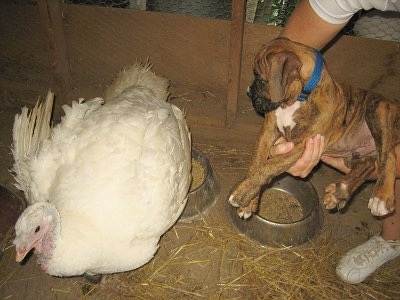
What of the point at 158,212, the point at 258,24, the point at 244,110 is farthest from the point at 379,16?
the point at 158,212

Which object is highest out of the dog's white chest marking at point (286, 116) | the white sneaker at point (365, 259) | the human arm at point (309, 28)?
the human arm at point (309, 28)

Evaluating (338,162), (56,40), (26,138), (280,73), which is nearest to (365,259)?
(338,162)

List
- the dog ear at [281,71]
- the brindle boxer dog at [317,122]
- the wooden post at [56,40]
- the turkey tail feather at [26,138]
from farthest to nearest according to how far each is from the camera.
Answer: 1. the wooden post at [56,40]
2. the turkey tail feather at [26,138]
3. the brindle boxer dog at [317,122]
4. the dog ear at [281,71]

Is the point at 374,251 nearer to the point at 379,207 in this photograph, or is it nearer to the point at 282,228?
the point at 282,228

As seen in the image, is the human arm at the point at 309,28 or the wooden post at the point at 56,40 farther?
the wooden post at the point at 56,40

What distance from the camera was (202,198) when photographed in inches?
152

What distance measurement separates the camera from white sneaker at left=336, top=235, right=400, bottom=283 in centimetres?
333

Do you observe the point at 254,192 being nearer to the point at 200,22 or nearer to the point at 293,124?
the point at 293,124

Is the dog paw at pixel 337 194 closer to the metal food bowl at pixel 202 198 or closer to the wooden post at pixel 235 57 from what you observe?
the metal food bowl at pixel 202 198

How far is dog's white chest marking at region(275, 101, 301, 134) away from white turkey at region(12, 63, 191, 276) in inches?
37.2

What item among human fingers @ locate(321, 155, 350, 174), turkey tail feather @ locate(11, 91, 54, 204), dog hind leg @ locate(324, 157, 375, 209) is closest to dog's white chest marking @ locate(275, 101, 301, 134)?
dog hind leg @ locate(324, 157, 375, 209)

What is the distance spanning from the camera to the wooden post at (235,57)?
3.54 m

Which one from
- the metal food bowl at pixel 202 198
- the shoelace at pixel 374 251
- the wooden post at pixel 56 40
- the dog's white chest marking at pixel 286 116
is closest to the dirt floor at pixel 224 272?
the metal food bowl at pixel 202 198

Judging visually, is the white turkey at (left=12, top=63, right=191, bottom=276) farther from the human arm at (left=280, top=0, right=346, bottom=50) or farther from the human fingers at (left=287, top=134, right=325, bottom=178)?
the human arm at (left=280, top=0, right=346, bottom=50)
